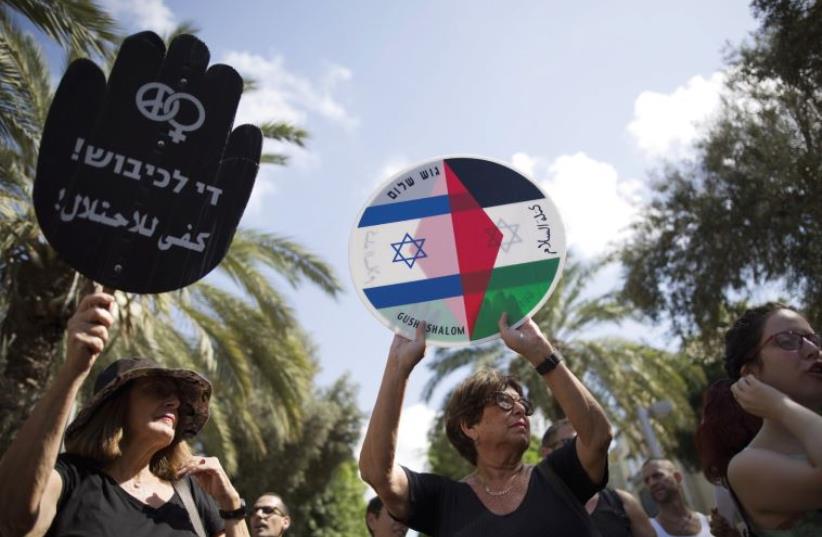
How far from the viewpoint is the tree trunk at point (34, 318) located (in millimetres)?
8172

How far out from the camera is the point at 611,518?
149 inches

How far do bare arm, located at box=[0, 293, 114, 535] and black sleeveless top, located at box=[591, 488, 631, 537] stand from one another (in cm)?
280

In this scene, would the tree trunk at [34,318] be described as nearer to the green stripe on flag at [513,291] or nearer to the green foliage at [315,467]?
the green stripe on flag at [513,291]

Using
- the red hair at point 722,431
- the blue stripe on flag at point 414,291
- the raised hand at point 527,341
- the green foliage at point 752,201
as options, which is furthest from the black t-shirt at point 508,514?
the green foliage at point 752,201

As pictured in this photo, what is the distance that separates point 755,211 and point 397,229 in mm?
11254

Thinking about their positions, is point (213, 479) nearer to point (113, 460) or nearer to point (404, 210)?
point (113, 460)

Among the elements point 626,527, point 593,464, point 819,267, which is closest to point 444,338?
point 593,464

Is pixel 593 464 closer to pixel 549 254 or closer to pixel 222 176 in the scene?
pixel 549 254

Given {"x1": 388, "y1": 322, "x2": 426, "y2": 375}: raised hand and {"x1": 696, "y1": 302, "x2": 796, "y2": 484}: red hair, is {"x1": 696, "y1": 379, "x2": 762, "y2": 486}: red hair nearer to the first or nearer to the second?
{"x1": 696, "y1": 302, "x2": 796, "y2": 484}: red hair

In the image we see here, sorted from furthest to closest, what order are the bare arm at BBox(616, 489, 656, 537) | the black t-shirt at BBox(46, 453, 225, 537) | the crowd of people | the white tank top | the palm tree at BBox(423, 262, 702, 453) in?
the palm tree at BBox(423, 262, 702, 453)
the white tank top
the bare arm at BBox(616, 489, 656, 537)
the black t-shirt at BBox(46, 453, 225, 537)
the crowd of people

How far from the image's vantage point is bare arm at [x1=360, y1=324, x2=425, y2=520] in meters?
2.45

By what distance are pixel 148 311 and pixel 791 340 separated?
854cm

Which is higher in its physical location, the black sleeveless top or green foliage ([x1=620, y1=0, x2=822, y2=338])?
green foliage ([x1=620, y1=0, x2=822, y2=338])

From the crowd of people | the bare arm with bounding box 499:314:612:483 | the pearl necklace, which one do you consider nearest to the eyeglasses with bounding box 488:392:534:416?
the crowd of people
